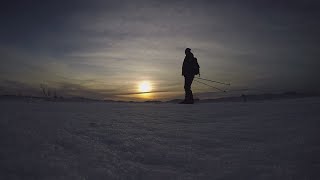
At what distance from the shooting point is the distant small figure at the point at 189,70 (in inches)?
439

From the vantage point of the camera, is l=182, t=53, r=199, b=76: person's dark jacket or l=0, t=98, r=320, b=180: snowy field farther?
l=182, t=53, r=199, b=76: person's dark jacket

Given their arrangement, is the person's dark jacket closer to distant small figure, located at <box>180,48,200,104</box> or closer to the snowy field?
distant small figure, located at <box>180,48,200,104</box>

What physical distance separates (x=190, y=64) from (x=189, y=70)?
238 millimetres

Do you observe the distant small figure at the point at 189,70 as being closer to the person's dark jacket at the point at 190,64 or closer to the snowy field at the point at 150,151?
the person's dark jacket at the point at 190,64

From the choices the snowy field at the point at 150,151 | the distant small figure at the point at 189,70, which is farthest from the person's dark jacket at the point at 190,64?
the snowy field at the point at 150,151

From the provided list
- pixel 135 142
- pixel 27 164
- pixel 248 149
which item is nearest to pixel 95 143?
pixel 135 142

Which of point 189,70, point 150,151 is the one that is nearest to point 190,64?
point 189,70

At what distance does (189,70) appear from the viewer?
1115cm

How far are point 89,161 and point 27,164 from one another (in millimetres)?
409

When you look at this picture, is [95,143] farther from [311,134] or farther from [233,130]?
[311,134]

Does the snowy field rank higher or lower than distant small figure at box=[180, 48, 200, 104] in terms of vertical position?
lower

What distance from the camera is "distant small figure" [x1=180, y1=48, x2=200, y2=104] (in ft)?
36.6

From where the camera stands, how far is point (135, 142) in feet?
Result: 8.91

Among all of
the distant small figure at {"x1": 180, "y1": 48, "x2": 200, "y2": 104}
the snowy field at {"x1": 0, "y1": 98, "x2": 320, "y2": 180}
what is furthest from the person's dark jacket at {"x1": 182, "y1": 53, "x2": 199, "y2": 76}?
the snowy field at {"x1": 0, "y1": 98, "x2": 320, "y2": 180}
